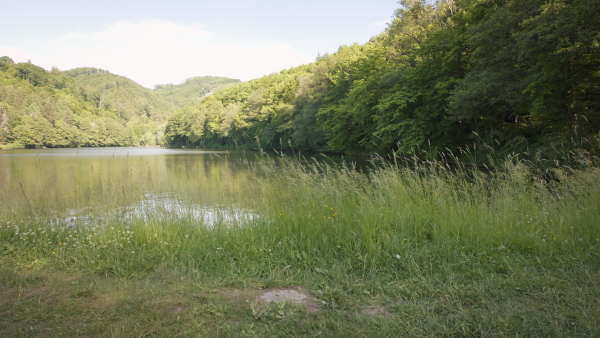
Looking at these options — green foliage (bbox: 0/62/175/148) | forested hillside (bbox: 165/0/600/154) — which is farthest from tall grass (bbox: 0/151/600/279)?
green foliage (bbox: 0/62/175/148)

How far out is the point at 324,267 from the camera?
4.11m

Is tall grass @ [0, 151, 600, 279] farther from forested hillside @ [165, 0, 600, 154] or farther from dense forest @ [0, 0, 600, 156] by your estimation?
forested hillside @ [165, 0, 600, 154]

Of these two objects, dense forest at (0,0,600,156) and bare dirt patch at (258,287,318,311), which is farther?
dense forest at (0,0,600,156)

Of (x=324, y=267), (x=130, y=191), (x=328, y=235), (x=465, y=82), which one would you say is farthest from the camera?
(x=465, y=82)

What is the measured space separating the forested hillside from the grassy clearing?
2.93 meters

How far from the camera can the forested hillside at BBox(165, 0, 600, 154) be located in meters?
14.5

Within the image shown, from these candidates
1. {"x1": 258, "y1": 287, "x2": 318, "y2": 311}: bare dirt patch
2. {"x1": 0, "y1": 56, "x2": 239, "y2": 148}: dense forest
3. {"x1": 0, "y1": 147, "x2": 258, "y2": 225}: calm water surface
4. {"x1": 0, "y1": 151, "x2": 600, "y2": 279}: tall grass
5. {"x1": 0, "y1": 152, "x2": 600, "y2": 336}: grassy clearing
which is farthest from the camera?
{"x1": 0, "y1": 56, "x2": 239, "y2": 148}: dense forest

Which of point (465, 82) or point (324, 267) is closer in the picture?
point (324, 267)

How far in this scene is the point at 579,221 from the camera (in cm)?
461

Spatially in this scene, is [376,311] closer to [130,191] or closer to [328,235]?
[328,235]

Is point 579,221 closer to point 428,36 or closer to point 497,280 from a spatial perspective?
point 497,280

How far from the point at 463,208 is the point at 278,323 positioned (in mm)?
3580

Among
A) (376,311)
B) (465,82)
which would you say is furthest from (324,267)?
(465,82)

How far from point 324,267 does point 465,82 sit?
1918 cm
